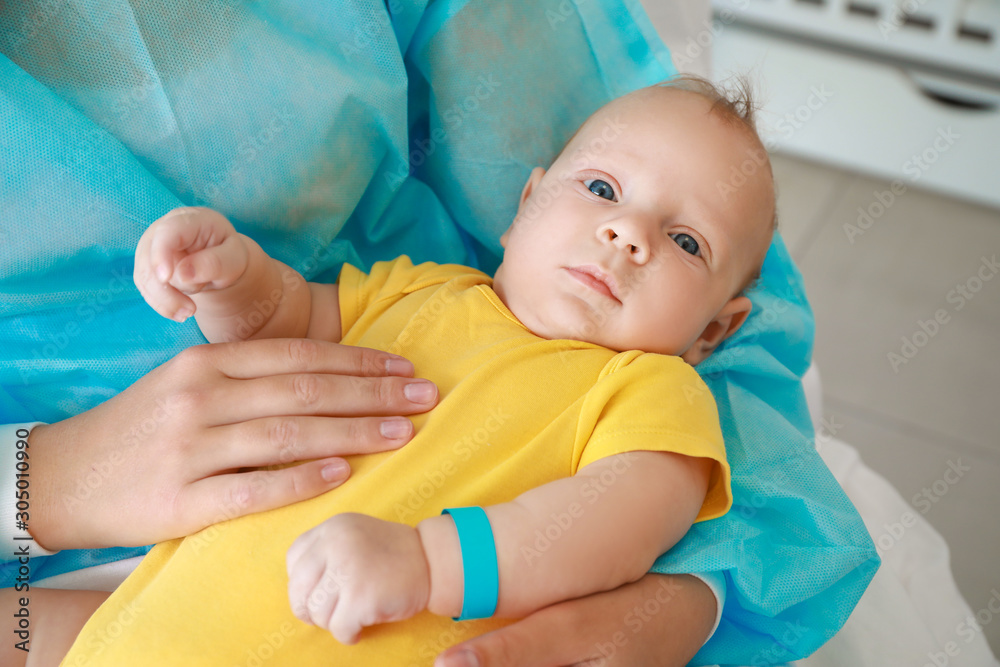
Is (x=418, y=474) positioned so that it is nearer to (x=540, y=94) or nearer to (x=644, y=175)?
(x=644, y=175)

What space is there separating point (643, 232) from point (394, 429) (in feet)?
1.02

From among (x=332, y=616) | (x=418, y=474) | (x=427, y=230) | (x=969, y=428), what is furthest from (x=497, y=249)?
(x=969, y=428)

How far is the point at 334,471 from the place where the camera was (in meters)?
0.70

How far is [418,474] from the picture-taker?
0.70 metres

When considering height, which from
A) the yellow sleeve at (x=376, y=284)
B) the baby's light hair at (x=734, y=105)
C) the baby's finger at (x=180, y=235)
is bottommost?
the yellow sleeve at (x=376, y=284)

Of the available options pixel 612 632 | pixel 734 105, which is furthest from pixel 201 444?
pixel 734 105

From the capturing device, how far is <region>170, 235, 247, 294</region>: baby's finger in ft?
2.20

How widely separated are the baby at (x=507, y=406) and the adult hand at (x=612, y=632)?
0.02 m

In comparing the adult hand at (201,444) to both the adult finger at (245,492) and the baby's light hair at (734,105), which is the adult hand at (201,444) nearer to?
the adult finger at (245,492)

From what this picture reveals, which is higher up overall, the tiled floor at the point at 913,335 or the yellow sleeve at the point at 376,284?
the yellow sleeve at the point at 376,284

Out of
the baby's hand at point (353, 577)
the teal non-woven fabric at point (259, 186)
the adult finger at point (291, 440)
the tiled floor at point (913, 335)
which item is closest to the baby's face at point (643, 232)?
the teal non-woven fabric at point (259, 186)

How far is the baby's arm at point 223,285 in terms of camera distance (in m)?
0.67

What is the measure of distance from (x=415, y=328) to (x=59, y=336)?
1.12 ft

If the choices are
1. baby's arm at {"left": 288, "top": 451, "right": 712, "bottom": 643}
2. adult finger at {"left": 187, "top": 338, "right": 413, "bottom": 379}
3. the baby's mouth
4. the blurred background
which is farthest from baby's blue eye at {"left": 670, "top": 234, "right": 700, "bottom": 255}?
the blurred background
